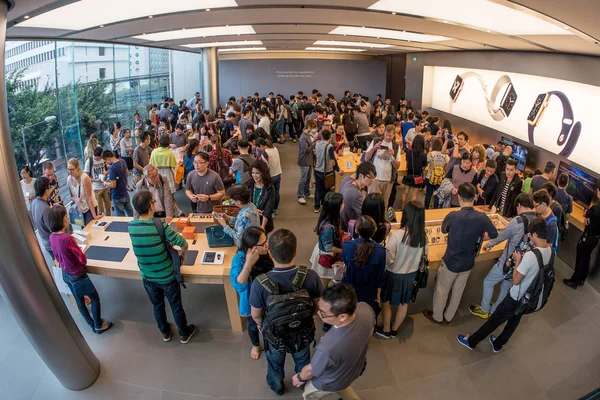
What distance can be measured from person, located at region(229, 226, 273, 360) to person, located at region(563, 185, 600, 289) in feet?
13.7

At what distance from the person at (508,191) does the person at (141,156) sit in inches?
222

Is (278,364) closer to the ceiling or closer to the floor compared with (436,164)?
closer to the floor

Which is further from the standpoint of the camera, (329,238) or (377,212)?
(377,212)

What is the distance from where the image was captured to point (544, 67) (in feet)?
24.7

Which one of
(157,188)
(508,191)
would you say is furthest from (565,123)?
(157,188)

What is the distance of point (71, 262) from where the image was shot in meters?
3.82

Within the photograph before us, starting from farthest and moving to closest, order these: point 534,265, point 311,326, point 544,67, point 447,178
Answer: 1. point 544,67
2. point 447,178
3. point 534,265
4. point 311,326

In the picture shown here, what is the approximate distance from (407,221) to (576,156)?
5.37 metres

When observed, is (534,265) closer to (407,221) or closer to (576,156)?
(407,221)

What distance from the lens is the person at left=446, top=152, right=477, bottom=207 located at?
5.65 m

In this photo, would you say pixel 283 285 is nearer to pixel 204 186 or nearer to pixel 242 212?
pixel 242 212

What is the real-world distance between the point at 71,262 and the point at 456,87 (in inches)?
462

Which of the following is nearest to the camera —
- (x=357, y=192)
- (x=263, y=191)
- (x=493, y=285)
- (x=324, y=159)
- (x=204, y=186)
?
(x=493, y=285)

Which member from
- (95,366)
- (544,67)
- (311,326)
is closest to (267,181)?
(311,326)
